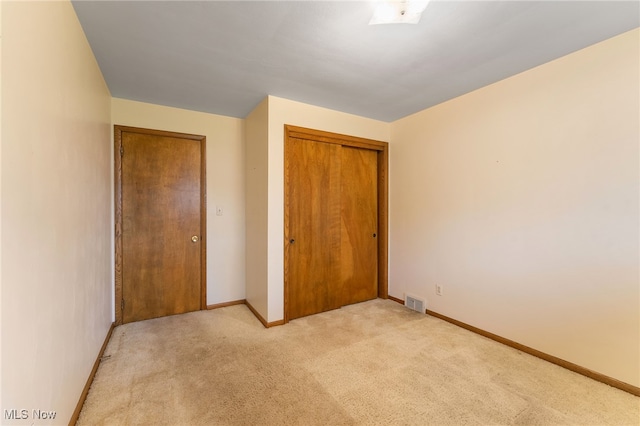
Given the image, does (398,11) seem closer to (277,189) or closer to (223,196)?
(277,189)

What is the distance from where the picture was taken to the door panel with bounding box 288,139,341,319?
3.00m

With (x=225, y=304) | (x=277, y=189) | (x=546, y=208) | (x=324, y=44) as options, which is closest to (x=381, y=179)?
(x=277, y=189)

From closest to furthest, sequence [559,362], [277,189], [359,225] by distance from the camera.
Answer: [559,362] → [277,189] → [359,225]

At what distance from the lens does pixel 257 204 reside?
306cm

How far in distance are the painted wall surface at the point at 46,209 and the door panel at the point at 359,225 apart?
8.05 ft

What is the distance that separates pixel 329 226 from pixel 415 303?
1.40 metres

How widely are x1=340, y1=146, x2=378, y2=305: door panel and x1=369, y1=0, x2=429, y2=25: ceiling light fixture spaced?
5.94ft

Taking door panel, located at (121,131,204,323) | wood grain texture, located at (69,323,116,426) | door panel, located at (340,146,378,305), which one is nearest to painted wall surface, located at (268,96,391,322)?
door panel, located at (340,146,378,305)

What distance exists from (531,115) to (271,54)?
220 cm

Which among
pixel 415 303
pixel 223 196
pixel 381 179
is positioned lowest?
pixel 415 303

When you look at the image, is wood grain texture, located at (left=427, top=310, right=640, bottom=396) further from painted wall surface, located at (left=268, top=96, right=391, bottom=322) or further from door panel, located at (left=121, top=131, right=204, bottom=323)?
door panel, located at (left=121, top=131, right=204, bottom=323)

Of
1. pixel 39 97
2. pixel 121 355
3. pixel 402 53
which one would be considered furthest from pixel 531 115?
pixel 121 355

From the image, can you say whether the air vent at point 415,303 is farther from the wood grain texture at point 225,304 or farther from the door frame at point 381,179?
the wood grain texture at point 225,304

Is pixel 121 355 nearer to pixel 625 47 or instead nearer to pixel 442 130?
pixel 442 130
